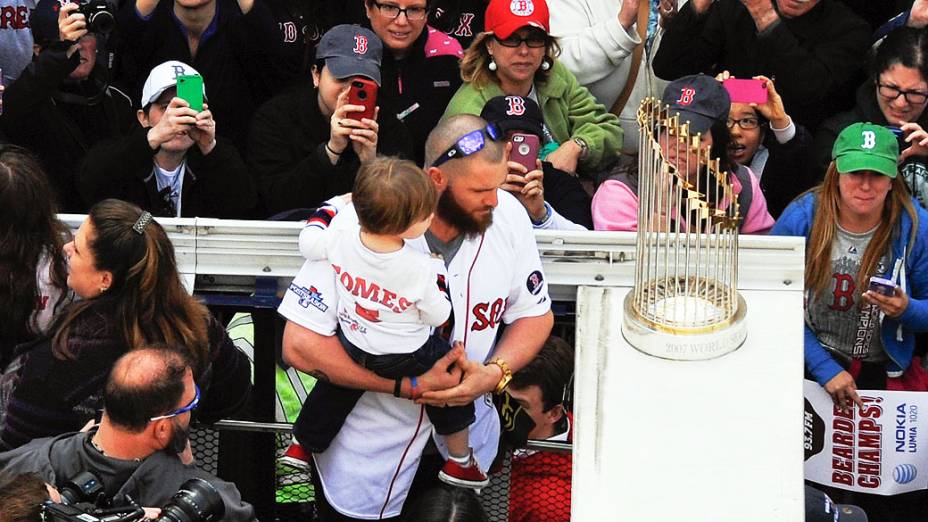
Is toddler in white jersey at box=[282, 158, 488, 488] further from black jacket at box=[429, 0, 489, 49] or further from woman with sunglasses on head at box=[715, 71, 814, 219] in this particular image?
black jacket at box=[429, 0, 489, 49]

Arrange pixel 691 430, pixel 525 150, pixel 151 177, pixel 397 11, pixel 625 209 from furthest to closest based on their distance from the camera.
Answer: pixel 397 11
pixel 151 177
pixel 625 209
pixel 525 150
pixel 691 430

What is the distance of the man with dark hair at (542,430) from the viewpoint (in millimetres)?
5066

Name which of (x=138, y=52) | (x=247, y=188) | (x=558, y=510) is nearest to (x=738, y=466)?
(x=558, y=510)

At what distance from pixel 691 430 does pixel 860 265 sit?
1.27 m

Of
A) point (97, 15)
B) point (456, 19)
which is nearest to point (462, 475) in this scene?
point (97, 15)

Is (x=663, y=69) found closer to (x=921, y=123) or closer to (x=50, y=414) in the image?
(x=921, y=123)

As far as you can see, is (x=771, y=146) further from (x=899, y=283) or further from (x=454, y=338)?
(x=454, y=338)

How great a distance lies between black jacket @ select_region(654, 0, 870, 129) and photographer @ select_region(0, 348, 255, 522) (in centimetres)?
292

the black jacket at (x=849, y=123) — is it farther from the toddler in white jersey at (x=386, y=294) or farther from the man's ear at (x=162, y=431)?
the man's ear at (x=162, y=431)

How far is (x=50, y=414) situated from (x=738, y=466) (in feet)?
6.44

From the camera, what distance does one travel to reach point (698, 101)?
558cm

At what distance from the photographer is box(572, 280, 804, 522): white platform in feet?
14.4

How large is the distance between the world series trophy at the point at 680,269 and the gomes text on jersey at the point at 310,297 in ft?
2.92

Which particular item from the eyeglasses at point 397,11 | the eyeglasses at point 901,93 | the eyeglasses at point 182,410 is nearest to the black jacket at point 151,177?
the eyeglasses at point 397,11
